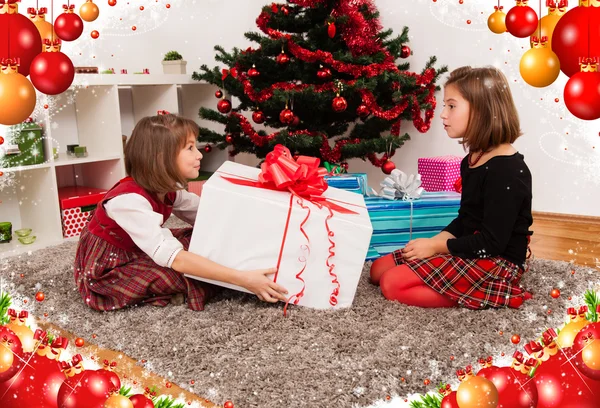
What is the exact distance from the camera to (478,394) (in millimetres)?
490

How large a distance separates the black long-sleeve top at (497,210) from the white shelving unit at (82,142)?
159 cm

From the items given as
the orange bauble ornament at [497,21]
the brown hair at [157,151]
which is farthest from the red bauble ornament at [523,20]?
the brown hair at [157,151]

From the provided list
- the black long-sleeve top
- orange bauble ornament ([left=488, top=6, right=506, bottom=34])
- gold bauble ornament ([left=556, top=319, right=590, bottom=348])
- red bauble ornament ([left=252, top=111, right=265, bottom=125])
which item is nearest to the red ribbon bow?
red bauble ornament ([left=252, top=111, right=265, bottom=125])

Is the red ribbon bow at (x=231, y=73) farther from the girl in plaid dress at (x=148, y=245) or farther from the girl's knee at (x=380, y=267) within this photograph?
the girl's knee at (x=380, y=267)

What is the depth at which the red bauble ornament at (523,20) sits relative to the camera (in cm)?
62

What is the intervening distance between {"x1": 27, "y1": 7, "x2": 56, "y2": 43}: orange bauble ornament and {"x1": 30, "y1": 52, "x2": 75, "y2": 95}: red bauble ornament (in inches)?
1.8

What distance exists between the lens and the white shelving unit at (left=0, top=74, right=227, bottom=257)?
2.21 m

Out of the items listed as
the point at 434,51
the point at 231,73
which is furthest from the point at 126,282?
the point at 434,51

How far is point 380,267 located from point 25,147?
148 cm

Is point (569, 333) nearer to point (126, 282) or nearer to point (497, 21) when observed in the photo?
point (497, 21)

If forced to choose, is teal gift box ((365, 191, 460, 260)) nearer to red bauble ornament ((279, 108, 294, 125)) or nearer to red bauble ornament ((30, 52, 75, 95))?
red bauble ornament ((279, 108, 294, 125))

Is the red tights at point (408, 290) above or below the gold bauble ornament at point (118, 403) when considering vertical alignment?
below

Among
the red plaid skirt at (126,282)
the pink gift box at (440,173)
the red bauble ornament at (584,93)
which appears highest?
the red bauble ornament at (584,93)

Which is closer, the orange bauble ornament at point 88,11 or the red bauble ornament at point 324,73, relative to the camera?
the orange bauble ornament at point 88,11
